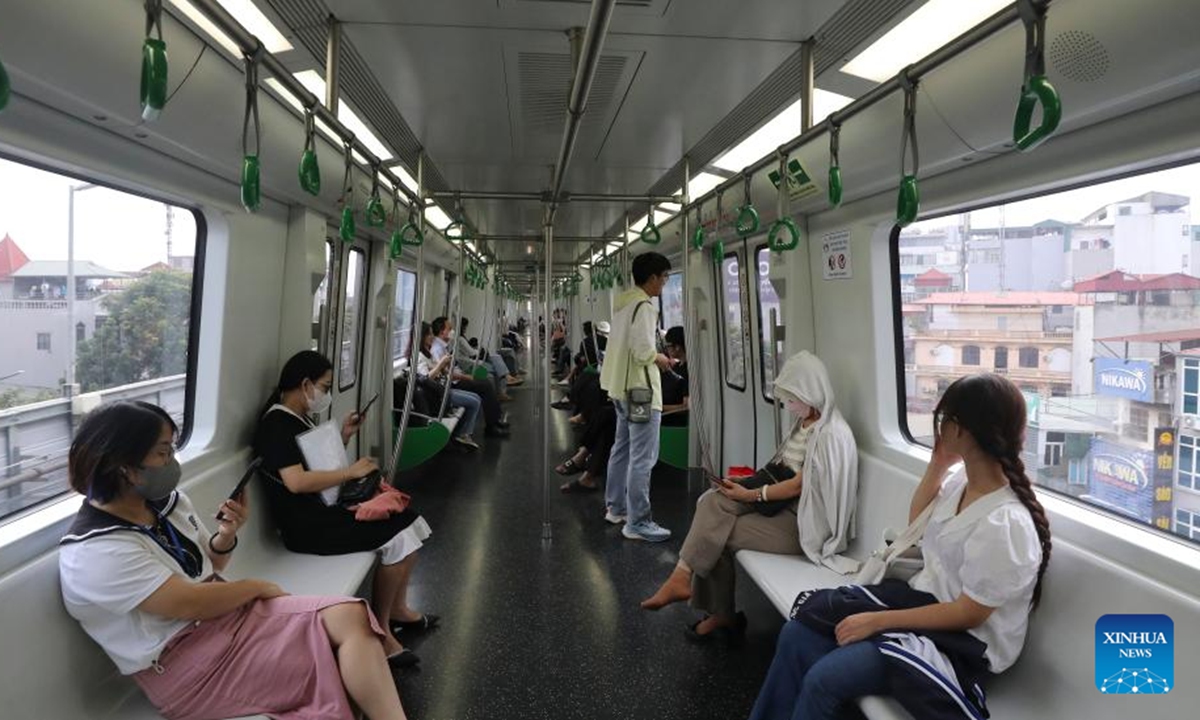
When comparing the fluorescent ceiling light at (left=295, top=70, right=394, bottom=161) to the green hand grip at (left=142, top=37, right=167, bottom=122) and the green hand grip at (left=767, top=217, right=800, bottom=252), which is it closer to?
the green hand grip at (left=142, top=37, right=167, bottom=122)

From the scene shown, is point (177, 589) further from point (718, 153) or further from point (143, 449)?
point (718, 153)

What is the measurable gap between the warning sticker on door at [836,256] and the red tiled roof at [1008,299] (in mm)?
478

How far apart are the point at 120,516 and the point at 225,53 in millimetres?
1492

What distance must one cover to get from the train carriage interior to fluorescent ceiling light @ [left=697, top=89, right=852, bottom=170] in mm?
34

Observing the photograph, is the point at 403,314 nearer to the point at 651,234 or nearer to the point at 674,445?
the point at 674,445

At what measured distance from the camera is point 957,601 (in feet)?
6.41

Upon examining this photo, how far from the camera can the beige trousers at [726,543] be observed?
130 inches

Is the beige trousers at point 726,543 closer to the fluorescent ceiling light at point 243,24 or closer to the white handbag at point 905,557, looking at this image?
the white handbag at point 905,557

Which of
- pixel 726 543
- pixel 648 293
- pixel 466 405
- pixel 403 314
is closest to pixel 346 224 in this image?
pixel 648 293

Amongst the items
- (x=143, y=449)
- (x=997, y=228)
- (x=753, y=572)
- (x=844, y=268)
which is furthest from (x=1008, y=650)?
(x=143, y=449)

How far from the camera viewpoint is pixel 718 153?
4.49 metres

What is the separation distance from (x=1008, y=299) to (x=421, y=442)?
4.88 metres

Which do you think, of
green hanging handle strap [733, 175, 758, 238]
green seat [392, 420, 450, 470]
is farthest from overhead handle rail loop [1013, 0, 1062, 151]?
green seat [392, 420, 450, 470]

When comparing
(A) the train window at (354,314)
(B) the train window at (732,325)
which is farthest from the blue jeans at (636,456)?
(A) the train window at (354,314)
